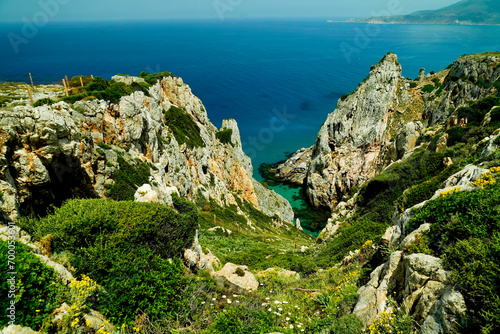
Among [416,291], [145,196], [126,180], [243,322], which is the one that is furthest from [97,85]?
[416,291]

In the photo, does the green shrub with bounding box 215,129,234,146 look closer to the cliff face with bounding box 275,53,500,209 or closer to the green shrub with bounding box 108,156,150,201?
the cliff face with bounding box 275,53,500,209

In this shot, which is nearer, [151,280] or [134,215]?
[151,280]

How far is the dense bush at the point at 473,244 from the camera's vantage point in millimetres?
4836

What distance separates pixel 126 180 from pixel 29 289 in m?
12.8

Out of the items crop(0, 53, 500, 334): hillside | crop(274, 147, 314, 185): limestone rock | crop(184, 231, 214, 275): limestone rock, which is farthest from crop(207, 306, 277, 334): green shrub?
crop(274, 147, 314, 185): limestone rock

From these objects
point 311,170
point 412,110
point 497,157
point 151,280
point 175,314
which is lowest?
point 311,170

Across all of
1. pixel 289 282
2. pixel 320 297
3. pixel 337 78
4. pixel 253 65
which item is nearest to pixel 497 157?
pixel 320 297

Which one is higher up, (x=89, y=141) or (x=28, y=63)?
(x=28, y=63)

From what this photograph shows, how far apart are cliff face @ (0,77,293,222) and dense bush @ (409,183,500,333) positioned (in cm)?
1276

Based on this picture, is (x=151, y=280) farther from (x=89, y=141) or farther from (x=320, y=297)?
(x=89, y=141)

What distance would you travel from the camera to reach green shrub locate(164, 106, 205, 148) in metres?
38.2

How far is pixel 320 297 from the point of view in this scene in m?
9.63

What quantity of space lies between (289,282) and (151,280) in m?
6.45

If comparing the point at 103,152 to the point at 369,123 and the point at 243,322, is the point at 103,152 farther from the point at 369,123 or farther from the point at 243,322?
the point at 369,123
